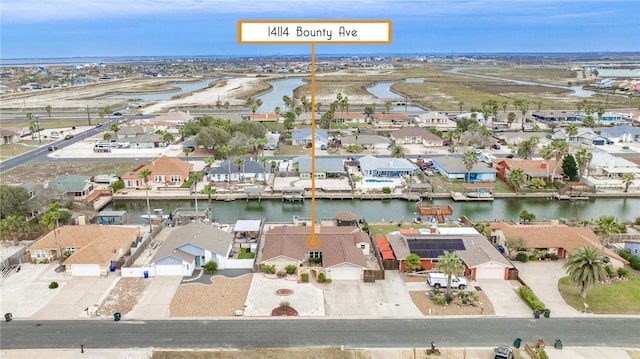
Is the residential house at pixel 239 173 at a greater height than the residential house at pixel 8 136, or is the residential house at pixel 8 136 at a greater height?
the residential house at pixel 8 136

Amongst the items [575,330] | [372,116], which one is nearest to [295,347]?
[575,330]

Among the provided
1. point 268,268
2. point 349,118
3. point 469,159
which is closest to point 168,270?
point 268,268

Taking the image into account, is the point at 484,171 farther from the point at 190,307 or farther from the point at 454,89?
the point at 454,89

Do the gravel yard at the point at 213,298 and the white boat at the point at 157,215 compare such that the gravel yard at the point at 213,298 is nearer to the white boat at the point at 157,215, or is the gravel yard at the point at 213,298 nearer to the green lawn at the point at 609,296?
the white boat at the point at 157,215

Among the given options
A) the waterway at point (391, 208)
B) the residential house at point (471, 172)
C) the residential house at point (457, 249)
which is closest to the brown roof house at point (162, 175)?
the waterway at point (391, 208)

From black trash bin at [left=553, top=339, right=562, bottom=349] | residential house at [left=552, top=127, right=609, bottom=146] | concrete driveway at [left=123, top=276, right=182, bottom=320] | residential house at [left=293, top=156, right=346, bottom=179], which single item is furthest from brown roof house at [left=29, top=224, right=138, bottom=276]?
residential house at [left=552, top=127, right=609, bottom=146]

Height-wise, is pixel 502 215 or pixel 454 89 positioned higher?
pixel 454 89

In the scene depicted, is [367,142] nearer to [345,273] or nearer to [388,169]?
[388,169]
